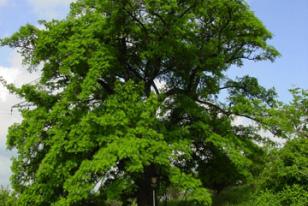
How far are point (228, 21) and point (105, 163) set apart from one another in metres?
11.0

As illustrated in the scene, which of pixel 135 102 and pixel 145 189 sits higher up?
pixel 135 102

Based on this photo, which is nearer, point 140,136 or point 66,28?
point 140,136

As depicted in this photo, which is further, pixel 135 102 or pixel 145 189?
pixel 145 189

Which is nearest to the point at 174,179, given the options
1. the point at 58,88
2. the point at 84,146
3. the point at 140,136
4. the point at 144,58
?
the point at 140,136

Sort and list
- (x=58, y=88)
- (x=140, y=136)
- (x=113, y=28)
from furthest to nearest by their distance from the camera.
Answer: (x=58, y=88), (x=113, y=28), (x=140, y=136)

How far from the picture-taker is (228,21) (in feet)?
107

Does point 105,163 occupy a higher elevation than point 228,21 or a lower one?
lower

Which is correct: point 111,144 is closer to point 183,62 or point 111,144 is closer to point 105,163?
point 105,163

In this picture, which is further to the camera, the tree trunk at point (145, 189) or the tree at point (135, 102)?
the tree trunk at point (145, 189)

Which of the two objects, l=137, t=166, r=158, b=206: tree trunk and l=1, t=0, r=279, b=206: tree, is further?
l=137, t=166, r=158, b=206: tree trunk

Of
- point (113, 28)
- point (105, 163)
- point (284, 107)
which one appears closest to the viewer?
point (284, 107)

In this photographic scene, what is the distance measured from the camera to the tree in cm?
2877

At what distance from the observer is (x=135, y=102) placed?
1168 inches

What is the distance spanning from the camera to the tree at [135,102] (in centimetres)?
2877
